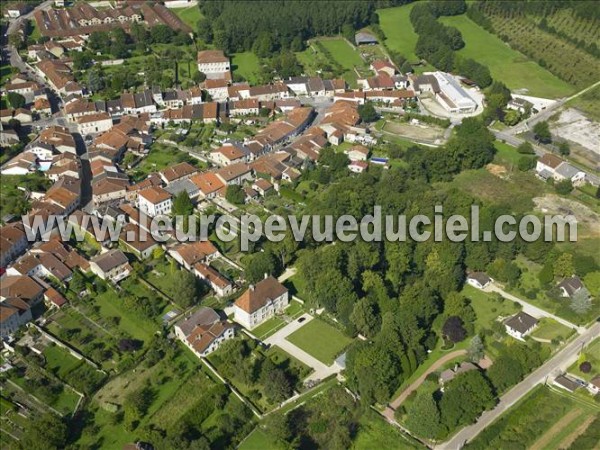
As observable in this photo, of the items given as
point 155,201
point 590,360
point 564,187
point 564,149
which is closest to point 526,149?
point 564,149

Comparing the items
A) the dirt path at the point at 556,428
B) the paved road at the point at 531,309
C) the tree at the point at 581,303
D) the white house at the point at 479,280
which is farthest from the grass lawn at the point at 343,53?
the dirt path at the point at 556,428

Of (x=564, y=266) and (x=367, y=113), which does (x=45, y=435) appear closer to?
(x=564, y=266)

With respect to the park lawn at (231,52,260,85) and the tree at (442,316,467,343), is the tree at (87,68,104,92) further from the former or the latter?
the tree at (442,316,467,343)

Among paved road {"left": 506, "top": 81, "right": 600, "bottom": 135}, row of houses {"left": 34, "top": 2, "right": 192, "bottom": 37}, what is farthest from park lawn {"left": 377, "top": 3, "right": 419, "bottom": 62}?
row of houses {"left": 34, "top": 2, "right": 192, "bottom": 37}

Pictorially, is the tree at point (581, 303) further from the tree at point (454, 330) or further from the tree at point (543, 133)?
the tree at point (543, 133)

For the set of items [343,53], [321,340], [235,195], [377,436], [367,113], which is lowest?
[343,53]
